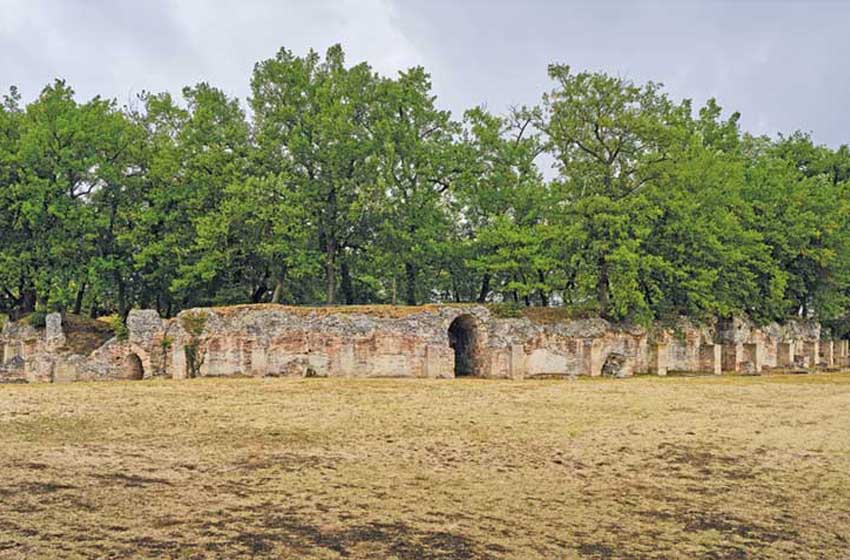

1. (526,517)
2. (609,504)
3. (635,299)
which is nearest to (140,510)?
(526,517)

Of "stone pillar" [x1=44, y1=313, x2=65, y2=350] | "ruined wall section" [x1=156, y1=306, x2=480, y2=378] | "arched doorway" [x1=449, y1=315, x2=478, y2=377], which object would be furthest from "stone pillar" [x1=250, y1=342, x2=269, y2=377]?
"stone pillar" [x1=44, y1=313, x2=65, y2=350]

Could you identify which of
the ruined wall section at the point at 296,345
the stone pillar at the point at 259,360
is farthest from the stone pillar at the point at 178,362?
the stone pillar at the point at 259,360

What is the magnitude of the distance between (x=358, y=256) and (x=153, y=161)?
11.4 meters

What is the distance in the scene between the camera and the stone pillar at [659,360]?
115 ft

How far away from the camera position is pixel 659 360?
3528 centimetres

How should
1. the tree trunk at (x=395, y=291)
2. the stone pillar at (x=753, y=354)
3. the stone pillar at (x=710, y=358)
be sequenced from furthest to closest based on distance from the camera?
the tree trunk at (x=395, y=291), the stone pillar at (x=753, y=354), the stone pillar at (x=710, y=358)

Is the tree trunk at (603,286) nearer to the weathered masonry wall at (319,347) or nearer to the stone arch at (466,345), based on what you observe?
the weathered masonry wall at (319,347)

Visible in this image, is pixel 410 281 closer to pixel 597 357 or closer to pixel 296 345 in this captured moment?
pixel 296 345

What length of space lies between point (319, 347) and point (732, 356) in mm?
23354

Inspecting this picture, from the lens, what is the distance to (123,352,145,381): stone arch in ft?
98.7

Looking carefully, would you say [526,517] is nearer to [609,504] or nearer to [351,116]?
[609,504]

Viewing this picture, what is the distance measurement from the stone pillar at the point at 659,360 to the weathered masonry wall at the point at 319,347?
1906mm

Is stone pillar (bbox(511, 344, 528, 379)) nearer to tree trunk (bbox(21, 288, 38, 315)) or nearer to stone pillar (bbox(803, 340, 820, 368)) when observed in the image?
stone pillar (bbox(803, 340, 820, 368))

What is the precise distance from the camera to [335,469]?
1086 cm
